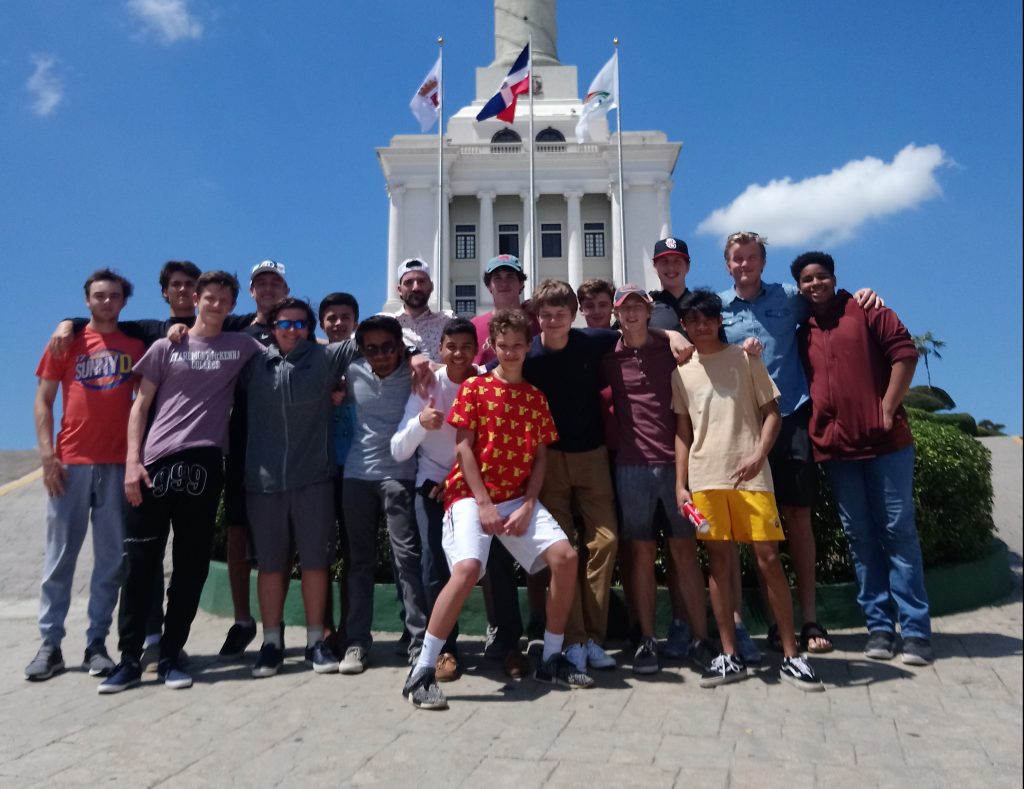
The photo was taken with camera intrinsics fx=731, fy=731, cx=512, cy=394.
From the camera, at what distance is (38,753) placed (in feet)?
9.87

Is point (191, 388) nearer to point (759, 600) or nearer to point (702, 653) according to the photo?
point (702, 653)

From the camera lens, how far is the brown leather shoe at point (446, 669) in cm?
390

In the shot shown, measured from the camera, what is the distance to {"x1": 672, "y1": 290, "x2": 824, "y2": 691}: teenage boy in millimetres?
3842

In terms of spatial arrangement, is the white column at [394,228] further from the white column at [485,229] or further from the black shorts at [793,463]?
the black shorts at [793,463]

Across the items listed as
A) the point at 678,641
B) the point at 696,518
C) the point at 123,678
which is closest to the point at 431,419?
the point at 696,518

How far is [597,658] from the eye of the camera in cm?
402

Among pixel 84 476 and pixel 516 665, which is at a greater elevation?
pixel 84 476

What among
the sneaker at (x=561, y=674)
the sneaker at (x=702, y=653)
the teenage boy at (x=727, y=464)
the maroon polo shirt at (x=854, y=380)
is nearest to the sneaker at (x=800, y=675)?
the teenage boy at (x=727, y=464)

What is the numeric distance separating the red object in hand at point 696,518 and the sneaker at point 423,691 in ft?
4.97

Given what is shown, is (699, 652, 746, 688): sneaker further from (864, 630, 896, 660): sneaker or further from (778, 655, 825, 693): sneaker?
(864, 630, 896, 660): sneaker

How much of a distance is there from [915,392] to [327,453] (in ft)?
65.5

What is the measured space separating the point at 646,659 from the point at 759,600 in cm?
122

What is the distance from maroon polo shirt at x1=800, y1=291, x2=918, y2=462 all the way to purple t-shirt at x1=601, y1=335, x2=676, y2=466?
96 centimetres

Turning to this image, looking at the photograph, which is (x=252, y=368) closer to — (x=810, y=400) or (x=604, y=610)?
(x=604, y=610)
